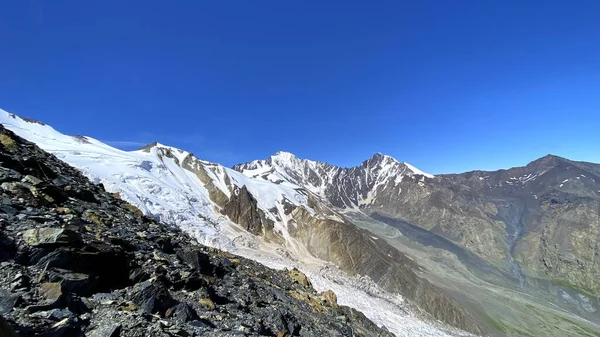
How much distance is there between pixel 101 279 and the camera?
11.2 metres

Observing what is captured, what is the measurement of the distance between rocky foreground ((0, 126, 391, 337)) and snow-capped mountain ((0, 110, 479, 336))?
163 feet

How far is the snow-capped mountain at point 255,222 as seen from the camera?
77562mm

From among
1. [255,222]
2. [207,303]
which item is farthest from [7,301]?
[255,222]

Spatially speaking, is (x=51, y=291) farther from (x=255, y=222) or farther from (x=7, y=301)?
(x=255, y=222)

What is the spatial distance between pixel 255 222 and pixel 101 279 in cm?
9673

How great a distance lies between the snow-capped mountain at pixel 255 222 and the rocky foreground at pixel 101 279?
49673 mm

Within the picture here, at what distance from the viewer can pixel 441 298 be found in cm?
10262

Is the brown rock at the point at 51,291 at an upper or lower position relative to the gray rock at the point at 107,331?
Answer: upper

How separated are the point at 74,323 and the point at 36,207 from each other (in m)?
7.74

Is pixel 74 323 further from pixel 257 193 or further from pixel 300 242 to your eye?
pixel 257 193

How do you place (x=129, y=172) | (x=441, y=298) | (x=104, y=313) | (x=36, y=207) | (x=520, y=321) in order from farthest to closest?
(x=520, y=321) < (x=441, y=298) < (x=129, y=172) < (x=36, y=207) < (x=104, y=313)

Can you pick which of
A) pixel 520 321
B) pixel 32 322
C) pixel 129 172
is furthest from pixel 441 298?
pixel 32 322

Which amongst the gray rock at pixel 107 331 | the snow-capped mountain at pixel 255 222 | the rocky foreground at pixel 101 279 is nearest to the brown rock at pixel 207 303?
the rocky foreground at pixel 101 279

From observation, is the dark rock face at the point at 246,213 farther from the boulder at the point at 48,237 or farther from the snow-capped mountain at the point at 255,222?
the boulder at the point at 48,237
